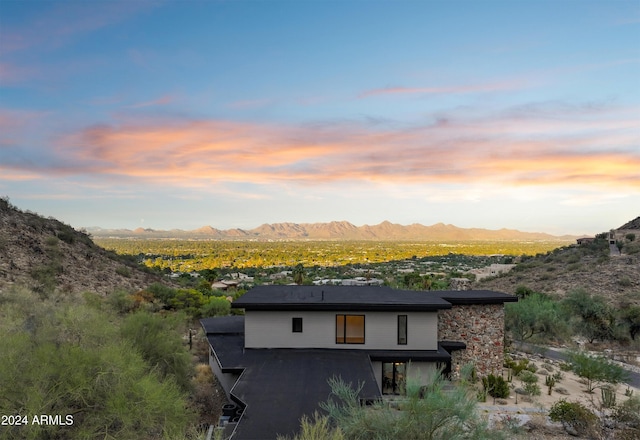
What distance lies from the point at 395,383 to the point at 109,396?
1168 centimetres

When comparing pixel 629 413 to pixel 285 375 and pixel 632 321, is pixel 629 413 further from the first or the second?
pixel 632 321

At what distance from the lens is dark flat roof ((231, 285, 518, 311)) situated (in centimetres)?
1694

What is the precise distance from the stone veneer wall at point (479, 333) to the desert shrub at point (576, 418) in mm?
4368

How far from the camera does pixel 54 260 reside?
3956cm

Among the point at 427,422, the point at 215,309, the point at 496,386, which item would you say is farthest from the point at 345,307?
the point at 215,309

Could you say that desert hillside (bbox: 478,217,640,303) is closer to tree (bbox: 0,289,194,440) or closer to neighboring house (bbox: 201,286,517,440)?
neighboring house (bbox: 201,286,517,440)

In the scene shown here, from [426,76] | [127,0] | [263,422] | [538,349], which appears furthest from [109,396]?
[426,76]

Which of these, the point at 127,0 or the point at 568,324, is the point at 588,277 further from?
the point at 127,0

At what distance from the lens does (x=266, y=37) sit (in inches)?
1398

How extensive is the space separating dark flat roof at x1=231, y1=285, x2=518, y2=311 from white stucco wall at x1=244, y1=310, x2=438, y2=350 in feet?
1.42

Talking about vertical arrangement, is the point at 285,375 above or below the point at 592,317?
above

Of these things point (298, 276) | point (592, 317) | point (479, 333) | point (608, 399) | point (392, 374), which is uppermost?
point (479, 333)

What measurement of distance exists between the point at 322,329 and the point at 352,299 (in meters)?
2.04

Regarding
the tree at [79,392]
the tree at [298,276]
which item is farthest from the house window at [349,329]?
the tree at [298,276]
